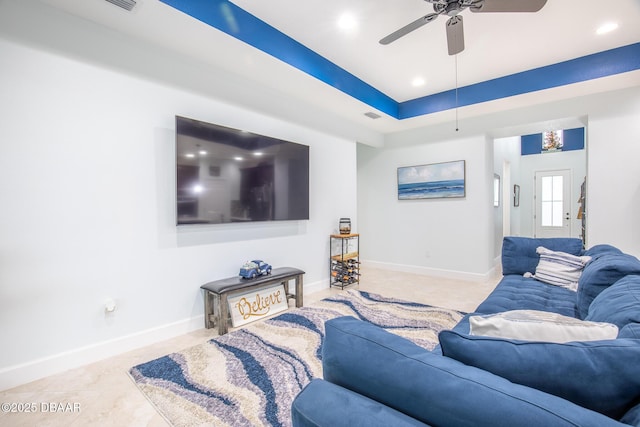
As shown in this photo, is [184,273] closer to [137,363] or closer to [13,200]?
[137,363]

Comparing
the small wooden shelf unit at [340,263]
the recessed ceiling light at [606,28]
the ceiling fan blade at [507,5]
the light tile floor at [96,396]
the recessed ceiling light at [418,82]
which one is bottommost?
the light tile floor at [96,396]

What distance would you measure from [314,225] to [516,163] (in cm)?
601

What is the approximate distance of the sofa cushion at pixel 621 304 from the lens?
102cm

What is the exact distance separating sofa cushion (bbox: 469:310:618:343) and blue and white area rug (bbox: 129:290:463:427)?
1175 mm

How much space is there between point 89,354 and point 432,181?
4.80 meters

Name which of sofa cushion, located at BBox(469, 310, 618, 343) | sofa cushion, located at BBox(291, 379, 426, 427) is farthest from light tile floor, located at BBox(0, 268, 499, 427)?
sofa cushion, located at BBox(469, 310, 618, 343)

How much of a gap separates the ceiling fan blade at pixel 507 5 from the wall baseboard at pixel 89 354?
11.2 feet

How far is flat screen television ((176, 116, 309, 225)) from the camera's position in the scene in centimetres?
262

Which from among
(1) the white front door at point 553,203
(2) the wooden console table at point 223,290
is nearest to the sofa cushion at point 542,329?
(2) the wooden console table at point 223,290

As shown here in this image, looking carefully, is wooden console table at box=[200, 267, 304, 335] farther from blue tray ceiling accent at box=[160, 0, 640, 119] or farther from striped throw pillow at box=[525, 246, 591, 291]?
striped throw pillow at box=[525, 246, 591, 291]

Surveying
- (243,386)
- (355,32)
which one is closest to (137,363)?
(243,386)

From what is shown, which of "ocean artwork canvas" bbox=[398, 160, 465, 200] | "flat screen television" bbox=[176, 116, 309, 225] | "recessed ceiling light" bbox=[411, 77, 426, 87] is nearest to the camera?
"flat screen television" bbox=[176, 116, 309, 225]

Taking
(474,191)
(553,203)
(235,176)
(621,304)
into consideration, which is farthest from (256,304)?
(553,203)

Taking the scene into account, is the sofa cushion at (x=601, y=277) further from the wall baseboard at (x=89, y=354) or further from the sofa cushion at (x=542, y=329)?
the wall baseboard at (x=89, y=354)
